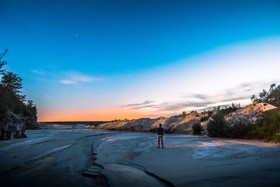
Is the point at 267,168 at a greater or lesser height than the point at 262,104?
lesser

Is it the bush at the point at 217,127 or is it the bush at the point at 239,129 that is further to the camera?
the bush at the point at 217,127

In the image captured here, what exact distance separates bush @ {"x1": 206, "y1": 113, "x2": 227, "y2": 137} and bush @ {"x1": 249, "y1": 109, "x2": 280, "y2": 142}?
4.40 m

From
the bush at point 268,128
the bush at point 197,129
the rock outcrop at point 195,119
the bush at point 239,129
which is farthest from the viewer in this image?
the bush at point 197,129

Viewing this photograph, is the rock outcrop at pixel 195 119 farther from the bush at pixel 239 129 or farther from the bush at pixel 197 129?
the bush at pixel 197 129

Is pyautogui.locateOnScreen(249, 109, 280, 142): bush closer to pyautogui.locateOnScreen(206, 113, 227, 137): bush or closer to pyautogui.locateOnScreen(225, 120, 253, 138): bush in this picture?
pyautogui.locateOnScreen(225, 120, 253, 138): bush

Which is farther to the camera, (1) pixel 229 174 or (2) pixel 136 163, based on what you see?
(2) pixel 136 163

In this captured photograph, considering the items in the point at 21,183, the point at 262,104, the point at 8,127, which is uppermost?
the point at 262,104

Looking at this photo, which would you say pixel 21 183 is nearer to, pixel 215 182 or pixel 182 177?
pixel 182 177

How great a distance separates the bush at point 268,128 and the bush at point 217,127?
4403 millimetres

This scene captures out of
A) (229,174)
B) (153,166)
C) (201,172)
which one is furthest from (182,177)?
(153,166)

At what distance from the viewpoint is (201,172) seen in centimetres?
971

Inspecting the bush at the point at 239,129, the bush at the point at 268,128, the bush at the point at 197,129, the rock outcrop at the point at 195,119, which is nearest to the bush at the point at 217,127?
the bush at the point at 239,129

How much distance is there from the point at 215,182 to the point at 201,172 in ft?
5.34

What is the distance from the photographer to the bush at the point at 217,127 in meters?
32.2
